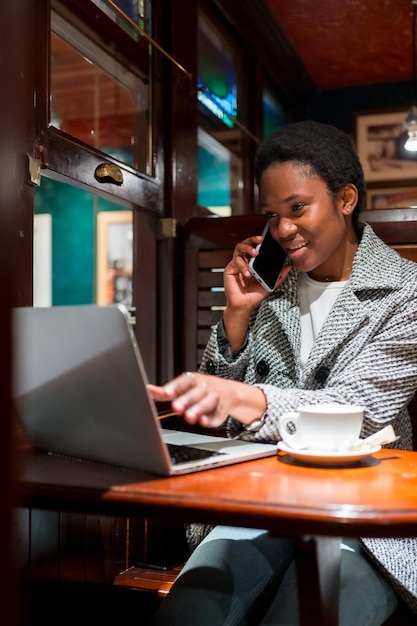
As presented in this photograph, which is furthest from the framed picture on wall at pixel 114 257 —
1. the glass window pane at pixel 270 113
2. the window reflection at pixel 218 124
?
the window reflection at pixel 218 124

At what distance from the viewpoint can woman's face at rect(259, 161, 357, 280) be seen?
174 cm

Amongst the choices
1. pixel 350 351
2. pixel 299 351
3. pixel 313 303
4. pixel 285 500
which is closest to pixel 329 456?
pixel 285 500

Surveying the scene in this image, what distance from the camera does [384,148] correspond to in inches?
184

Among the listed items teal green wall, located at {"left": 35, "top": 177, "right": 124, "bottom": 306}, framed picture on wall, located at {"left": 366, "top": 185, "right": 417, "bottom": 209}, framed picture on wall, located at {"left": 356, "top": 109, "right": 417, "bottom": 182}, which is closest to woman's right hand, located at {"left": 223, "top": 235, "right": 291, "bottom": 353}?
framed picture on wall, located at {"left": 366, "top": 185, "right": 417, "bottom": 209}

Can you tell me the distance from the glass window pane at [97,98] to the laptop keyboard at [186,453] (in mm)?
1190

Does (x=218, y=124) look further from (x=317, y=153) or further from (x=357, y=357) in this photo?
(x=357, y=357)

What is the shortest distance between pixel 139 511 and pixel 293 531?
0.21 metres

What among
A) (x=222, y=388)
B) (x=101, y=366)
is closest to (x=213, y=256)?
(x=222, y=388)

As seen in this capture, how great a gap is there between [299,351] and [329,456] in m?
0.64

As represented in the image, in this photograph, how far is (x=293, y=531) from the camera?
852mm

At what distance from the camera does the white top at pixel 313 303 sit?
1.76 metres

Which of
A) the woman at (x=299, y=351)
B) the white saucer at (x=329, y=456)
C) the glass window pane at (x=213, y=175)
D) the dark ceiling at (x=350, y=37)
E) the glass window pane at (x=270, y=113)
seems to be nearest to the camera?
the white saucer at (x=329, y=456)

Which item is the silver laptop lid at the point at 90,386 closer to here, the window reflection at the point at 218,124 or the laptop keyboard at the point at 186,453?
the laptop keyboard at the point at 186,453

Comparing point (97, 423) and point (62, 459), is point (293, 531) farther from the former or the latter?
point (62, 459)
